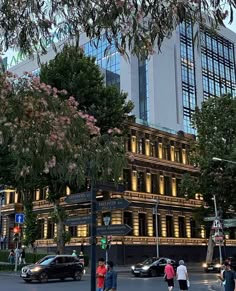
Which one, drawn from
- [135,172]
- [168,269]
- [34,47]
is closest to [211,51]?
[135,172]

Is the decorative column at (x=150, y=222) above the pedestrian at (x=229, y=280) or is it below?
above

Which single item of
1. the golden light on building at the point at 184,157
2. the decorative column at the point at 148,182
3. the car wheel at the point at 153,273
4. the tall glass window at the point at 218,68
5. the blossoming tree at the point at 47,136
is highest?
the tall glass window at the point at 218,68

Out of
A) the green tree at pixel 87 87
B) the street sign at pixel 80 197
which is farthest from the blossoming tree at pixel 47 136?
the green tree at pixel 87 87

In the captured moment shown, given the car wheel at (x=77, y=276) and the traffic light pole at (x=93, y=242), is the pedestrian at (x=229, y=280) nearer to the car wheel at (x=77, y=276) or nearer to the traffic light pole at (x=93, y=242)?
the traffic light pole at (x=93, y=242)

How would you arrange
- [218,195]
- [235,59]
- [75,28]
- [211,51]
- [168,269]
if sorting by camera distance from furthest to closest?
[235,59]
[211,51]
[218,195]
[168,269]
[75,28]

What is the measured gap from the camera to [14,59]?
23.4 ft

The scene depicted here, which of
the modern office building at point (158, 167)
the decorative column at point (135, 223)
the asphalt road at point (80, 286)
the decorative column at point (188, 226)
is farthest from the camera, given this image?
the decorative column at point (188, 226)

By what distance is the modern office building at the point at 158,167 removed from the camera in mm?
52344

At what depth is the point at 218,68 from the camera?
85312mm

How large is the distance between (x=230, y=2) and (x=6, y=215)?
197 ft

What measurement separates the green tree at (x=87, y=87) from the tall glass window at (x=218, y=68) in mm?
47722

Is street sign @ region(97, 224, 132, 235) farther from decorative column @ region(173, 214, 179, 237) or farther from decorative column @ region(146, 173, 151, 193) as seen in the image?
decorative column @ region(173, 214, 179, 237)

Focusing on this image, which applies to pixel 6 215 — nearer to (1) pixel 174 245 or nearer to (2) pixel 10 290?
(1) pixel 174 245

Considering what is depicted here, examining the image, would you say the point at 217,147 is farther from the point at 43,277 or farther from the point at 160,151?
the point at 43,277
